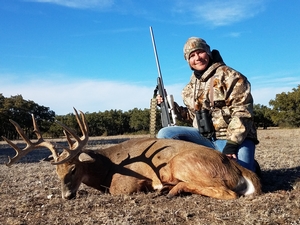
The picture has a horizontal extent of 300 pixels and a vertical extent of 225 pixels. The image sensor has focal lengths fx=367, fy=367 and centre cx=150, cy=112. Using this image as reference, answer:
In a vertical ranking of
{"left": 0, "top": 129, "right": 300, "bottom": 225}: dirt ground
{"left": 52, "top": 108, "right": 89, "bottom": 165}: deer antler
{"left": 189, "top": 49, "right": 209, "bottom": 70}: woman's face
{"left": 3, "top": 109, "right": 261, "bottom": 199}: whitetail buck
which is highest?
{"left": 189, "top": 49, "right": 209, "bottom": 70}: woman's face

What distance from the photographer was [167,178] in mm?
4918

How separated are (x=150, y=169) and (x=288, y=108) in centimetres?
3975

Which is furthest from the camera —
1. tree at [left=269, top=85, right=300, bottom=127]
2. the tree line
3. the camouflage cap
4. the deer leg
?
tree at [left=269, top=85, right=300, bottom=127]

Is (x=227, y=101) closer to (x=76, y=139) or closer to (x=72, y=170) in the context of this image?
(x=76, y=139)

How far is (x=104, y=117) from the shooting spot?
4944 cm

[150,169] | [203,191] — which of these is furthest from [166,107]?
[203,191]

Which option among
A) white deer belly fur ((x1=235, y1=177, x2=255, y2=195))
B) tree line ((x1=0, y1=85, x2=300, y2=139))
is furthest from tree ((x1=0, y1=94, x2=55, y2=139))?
white deer belly fur ((x1=235, y1=177, x2=255, y2=195))

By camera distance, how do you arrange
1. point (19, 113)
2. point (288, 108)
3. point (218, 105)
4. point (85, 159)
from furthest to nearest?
point (288, 108) < point (19, 113) < point (218, 105) < point (85, 159)

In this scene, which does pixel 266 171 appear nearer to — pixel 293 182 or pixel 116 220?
pixel 293 182

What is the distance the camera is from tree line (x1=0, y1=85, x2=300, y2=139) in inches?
1364

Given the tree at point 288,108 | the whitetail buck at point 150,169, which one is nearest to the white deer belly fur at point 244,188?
the whitetail buck at point 150,169

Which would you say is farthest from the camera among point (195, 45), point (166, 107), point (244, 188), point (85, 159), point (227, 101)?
point (166, 107)

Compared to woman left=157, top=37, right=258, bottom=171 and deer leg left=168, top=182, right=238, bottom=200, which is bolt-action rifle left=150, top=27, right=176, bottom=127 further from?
deer leg left=168, top=182, right=238, bottom=200

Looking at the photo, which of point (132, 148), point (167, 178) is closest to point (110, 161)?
point (132, 148)
